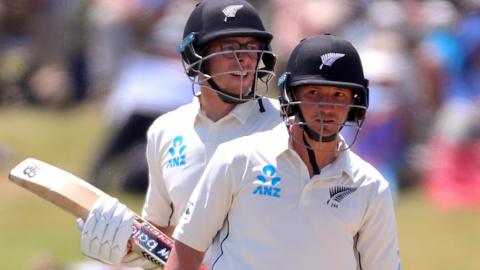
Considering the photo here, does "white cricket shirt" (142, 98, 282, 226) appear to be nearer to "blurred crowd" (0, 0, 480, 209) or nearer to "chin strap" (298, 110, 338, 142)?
"chin strap" (298, 110, 338, 142)

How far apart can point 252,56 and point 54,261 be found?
13.7 ft

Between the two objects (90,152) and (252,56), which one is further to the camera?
(90,152)

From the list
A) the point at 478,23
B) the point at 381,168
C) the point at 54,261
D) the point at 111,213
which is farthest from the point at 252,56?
the point at 478,23

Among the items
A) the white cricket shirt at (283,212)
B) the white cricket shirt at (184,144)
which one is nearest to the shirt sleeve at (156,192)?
the white cricket shirt at (184,144)

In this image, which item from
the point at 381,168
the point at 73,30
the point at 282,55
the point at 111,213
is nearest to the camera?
the point at 111,213

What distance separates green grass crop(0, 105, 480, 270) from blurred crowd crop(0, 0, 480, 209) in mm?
263

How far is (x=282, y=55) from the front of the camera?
39.4 ft

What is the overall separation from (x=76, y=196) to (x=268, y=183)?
43.9 inches

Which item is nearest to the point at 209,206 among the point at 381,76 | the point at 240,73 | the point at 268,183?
the point at 268,183

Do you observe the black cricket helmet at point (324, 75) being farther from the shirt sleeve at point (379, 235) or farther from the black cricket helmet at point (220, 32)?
the black cricket helmet at point (220, 32)

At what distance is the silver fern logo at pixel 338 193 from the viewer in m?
5.20

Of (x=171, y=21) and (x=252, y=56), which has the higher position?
(x=252, y=56)

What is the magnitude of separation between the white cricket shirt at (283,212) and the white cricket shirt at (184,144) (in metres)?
0.69

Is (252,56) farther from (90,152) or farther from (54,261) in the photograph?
(90,152)
